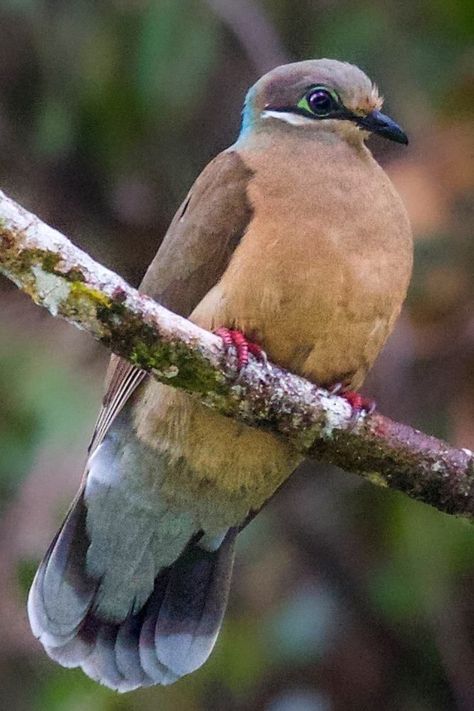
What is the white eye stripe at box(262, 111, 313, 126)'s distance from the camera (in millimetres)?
4402

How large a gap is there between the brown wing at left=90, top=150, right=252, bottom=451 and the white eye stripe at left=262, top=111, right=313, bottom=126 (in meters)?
0.20

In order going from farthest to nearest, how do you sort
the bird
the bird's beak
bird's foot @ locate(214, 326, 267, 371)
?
the bird's beak
the bird
bird's foot @ locate(214, 326, 267, 371)

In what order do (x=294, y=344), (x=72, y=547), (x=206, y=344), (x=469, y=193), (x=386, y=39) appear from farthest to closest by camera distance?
1. (x=386, y=39)
2. (x=469, y=193)
3. (x=72, y=547)
4. (x=294, y=344)
5. (x=206, y=344)

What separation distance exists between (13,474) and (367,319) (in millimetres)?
1457

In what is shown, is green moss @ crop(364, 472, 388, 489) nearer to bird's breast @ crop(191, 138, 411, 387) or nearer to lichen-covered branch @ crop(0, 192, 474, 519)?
lichen-covered branch @ crop(0, 192, 474, 519)

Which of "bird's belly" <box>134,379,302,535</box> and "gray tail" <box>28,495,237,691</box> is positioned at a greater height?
"bird's belly" <box>134,379,302,535</box>

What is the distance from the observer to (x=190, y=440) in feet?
13.5

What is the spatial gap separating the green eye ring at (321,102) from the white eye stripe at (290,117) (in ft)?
0.08

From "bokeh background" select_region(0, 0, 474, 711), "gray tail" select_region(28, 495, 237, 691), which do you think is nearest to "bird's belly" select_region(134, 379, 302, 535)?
"gray tail" select_region(28, 495, 237, 691)

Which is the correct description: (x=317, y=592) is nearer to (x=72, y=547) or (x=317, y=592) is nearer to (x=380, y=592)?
(x=380, y=592)

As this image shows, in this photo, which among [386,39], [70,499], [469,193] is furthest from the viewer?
[386,39]

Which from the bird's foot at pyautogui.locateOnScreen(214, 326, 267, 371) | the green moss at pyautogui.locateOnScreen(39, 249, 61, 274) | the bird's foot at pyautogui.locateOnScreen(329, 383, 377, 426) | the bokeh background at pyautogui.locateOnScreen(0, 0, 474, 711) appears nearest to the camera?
the green moss at pyautogui.locateOnScreen(39, 249, 61, 274)

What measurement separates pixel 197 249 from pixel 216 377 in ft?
1.99

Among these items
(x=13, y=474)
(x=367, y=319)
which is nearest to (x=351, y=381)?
(x=367, y=319)
